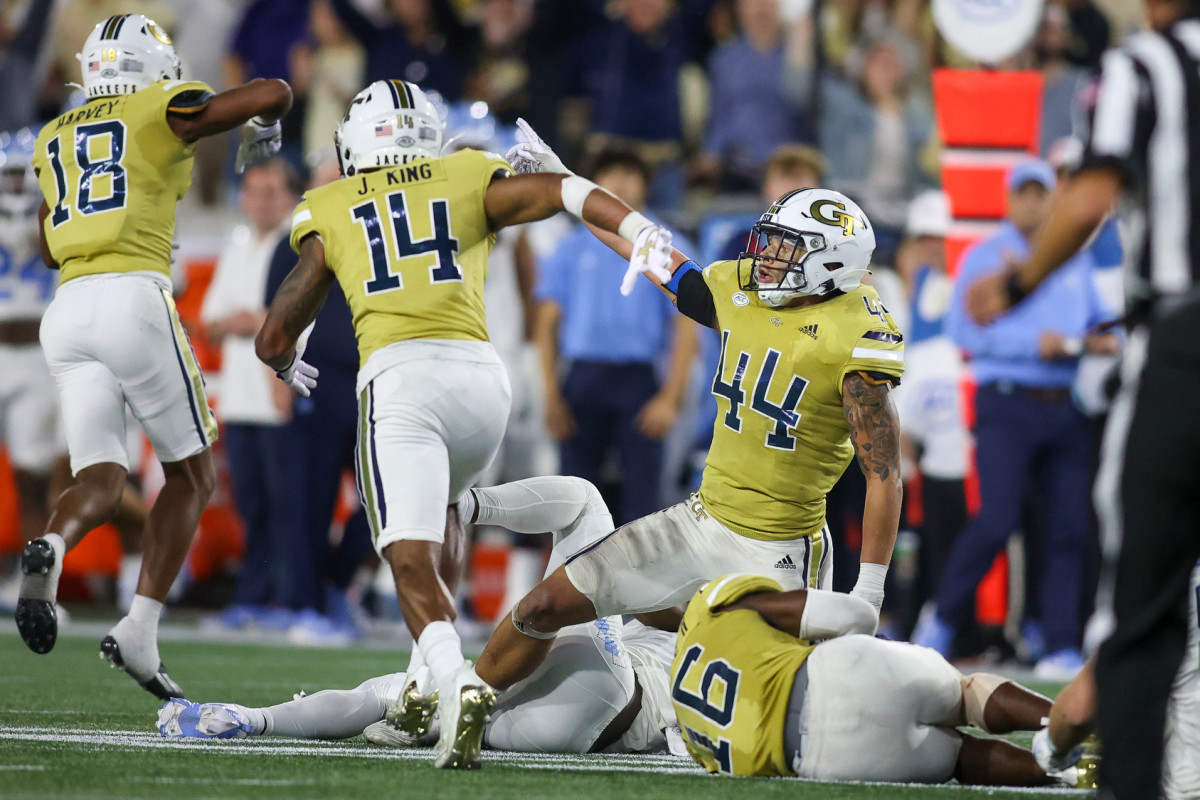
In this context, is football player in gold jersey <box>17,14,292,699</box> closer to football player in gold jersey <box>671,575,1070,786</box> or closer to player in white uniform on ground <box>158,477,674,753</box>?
player in white uniform on ground <box>158,477,674,753</box>

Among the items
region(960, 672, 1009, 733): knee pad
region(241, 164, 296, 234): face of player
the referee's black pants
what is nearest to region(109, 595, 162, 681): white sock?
region(960, 672, 1009, 733): knee pad

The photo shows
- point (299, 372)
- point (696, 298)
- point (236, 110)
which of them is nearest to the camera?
point (696, 298)

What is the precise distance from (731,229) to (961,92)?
1530mm

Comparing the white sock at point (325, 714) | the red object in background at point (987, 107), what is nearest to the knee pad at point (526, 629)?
the white sock at point (325, 714)

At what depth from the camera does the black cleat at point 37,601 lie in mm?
4953

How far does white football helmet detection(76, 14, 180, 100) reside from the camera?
570 cm

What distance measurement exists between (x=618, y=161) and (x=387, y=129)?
3.81 m

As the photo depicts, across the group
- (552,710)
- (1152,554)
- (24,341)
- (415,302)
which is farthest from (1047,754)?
(24,341)

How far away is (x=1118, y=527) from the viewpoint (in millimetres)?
2992

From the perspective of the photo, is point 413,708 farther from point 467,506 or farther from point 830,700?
point 830,700

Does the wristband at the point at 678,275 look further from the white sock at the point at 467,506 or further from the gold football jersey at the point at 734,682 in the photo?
the gold football jersey at the point at 734,682

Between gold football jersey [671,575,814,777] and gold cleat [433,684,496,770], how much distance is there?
468 millimetres

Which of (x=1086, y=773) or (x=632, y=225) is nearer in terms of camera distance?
(x=1086, y=773)

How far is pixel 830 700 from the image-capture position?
3.64m
